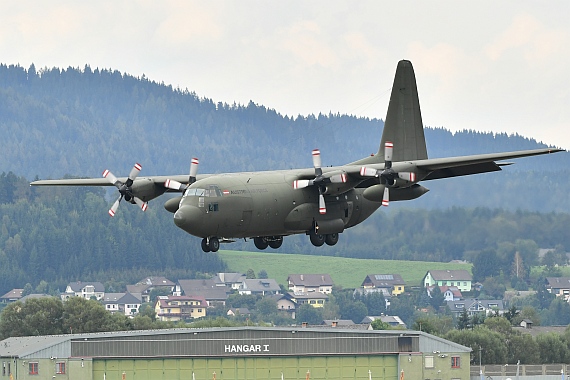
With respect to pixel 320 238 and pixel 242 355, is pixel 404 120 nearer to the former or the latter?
pixel 320 238

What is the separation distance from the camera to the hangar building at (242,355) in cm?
11462

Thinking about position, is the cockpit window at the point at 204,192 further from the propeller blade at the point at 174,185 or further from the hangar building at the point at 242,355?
the hangar building at the point at 242,355

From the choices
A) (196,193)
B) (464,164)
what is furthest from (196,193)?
(464,164)

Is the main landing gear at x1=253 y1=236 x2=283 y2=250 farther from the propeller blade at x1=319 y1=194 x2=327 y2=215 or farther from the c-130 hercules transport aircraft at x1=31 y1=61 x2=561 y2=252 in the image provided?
the propeller blade at x1=319 y1=194 x2=327 y2=215

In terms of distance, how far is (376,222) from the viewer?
173 metres

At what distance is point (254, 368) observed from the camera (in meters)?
118

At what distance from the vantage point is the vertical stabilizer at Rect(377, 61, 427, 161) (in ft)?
254

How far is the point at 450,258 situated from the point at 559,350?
39114 millimetres

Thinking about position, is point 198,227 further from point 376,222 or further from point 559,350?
point 376,222

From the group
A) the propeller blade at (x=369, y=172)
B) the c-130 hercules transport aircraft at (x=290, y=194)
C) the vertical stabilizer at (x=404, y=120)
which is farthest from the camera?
the vertical stabilizer at (x=404, y=120)

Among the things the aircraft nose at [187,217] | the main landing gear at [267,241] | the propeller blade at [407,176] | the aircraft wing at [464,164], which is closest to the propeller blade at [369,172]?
the propeller blade at [407,176]

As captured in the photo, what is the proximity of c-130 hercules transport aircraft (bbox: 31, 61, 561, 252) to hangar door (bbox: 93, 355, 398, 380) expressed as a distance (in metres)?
43.1

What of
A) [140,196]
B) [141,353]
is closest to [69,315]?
[141,353]

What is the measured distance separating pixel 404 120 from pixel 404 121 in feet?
0.18
